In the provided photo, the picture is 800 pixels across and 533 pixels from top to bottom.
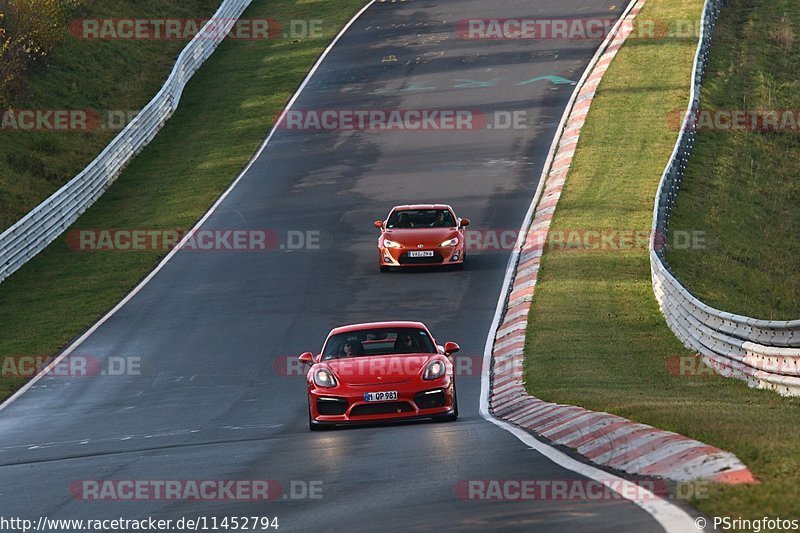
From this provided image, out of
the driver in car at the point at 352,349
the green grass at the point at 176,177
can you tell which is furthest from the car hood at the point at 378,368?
the green grass at the point at 176,177

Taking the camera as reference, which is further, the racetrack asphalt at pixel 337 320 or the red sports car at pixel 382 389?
the red sports car at pixel 382 389

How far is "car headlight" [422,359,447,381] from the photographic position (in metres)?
16.0

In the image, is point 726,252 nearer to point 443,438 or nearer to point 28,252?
point 28,252

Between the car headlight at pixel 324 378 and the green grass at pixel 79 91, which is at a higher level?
the green grass at pixel 79 91

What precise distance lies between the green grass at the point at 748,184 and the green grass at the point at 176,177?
12.7m

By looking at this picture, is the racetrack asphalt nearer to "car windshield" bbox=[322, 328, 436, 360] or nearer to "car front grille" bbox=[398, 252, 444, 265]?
"car front grille" bbox=[398, 252, 444, 265]

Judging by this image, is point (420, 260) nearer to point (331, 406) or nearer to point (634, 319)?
point (634, 319)

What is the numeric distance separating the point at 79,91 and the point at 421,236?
2110 cm

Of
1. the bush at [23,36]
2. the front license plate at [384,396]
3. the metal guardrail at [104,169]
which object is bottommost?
the front license plate at [384,396]

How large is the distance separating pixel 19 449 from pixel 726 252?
20264 mm

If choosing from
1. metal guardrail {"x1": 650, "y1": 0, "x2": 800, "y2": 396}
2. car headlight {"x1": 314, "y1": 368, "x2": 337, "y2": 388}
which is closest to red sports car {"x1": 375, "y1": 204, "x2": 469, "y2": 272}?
metal guardrail {"x1": 650, "y1": 0, "x2": 800, "y2": 396}

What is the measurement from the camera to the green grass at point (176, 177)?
2822 cm

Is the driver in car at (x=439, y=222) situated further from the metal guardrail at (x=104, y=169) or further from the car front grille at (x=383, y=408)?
the car front grille at (x=383, y=408)

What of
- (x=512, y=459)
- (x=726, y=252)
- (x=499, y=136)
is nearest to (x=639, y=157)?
(x=499, y=136)
